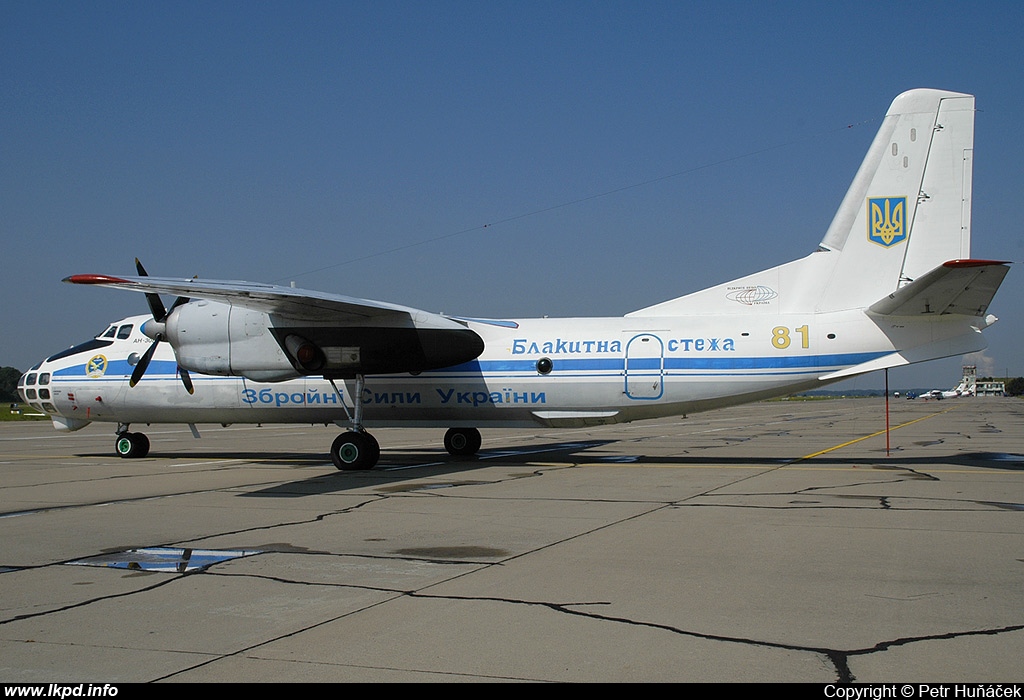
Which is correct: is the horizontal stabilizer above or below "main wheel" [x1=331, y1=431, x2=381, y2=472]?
above

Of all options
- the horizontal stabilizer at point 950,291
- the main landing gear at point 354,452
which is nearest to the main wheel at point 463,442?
the main landing gear at point 354,452

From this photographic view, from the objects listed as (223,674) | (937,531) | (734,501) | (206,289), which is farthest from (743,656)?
(206,289)

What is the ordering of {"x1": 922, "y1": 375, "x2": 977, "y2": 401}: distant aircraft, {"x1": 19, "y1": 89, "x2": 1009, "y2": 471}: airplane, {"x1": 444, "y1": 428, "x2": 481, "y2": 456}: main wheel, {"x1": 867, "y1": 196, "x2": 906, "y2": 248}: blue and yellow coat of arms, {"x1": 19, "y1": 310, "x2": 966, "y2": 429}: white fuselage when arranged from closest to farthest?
{"x1": 19, "y1": 89, "x2": 1009, "y2": 471}: airplane → {"x1": 867, "y1": 196, "x2": 906, "y2": 248}: blue and yellow coat of arms → {"x1": 19, "y1": 310, "x2": 966, "y2": 429}: white fuselage → {"x1": 444, "y1": 428, "x2": 481, "y2": 456}: main wheel → {"x1": 922, "y1": 375, "x2": 977, "y2": 401}: distant aircraft

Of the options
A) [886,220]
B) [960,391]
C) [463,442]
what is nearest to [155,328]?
[463,442]

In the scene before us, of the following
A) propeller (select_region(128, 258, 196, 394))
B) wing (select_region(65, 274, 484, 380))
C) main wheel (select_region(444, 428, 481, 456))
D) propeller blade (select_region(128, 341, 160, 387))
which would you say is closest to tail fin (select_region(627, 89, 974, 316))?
wing (select_region(65, 274, 484, 380))

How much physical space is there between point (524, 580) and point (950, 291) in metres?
10.7

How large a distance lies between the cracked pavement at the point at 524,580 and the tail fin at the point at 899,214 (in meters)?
3.72

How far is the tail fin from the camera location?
15375 millimetres

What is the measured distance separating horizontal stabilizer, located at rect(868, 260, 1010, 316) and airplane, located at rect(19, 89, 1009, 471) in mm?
45

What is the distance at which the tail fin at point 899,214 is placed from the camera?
15.4 meters

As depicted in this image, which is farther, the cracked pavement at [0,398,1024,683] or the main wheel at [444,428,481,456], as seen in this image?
the main wheel at [444,428,481,456]

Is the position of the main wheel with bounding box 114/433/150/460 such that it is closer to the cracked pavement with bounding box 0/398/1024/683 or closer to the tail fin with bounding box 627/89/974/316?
the cracked pavement with bounding box 0/398/1024/683

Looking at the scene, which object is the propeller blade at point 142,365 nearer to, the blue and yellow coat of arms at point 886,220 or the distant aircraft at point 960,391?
the blue and yellow coat of arms at point 886,220

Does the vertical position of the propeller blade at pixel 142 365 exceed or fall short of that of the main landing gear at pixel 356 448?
it exceeds it
